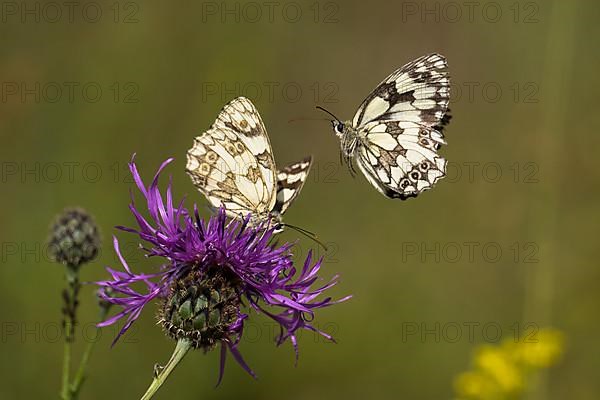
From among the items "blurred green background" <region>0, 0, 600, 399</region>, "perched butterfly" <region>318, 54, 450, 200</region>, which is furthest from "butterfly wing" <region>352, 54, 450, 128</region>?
"blurred green background" <region>0, 0, 600, 399</region>

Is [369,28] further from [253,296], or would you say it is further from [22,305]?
[253,296]

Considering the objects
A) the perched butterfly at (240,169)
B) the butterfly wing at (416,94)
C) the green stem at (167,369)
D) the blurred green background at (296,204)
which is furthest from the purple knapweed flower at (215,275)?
the blurred green background at (296,204)

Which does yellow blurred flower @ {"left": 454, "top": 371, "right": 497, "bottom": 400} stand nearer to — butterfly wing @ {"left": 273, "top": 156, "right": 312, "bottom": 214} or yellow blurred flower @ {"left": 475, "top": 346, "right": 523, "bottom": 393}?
yellow blurred flower @ {"left": 475, "top": 346, "right": 523, "bottom": 393}

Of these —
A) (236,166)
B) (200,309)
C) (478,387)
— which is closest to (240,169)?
(236,166)

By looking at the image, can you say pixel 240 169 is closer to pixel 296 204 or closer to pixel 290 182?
pixel 290 182

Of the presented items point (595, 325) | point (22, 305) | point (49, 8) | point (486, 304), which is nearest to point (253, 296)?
point (22, 305)

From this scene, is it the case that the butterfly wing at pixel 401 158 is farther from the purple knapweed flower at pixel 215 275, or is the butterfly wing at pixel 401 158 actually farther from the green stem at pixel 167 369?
the green stem at pixel 167 369

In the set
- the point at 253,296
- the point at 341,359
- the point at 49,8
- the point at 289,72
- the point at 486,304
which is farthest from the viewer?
the point at 289,72
